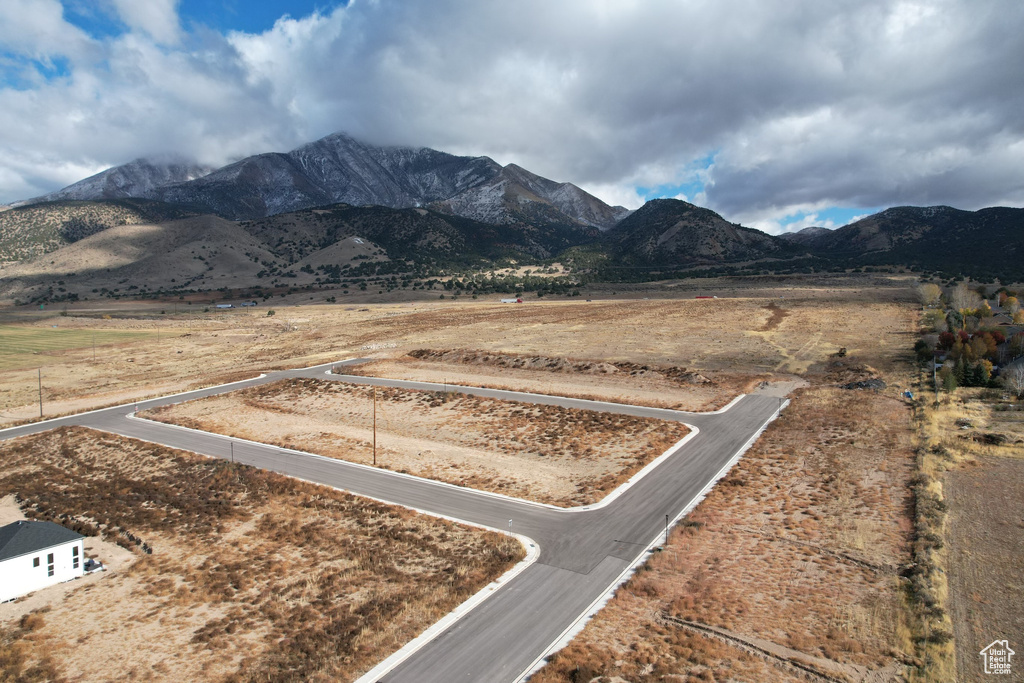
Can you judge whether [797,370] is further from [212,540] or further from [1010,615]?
[212,540]

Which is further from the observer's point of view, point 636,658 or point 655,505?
point 655,505

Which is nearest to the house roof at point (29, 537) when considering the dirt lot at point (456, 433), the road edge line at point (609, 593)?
the dirt lot at point (456, 433)

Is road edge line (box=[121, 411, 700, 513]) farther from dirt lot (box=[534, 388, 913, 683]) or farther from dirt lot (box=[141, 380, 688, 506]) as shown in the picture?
dirt lot (box=[534, 388, 913, 683])

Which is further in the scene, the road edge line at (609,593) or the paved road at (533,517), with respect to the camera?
the paved road at (533,517)

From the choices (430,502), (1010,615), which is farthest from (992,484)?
(430,502)

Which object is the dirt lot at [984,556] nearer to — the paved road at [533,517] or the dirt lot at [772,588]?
the dirt lot at [772,588]

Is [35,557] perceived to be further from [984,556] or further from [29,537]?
[984,556]
